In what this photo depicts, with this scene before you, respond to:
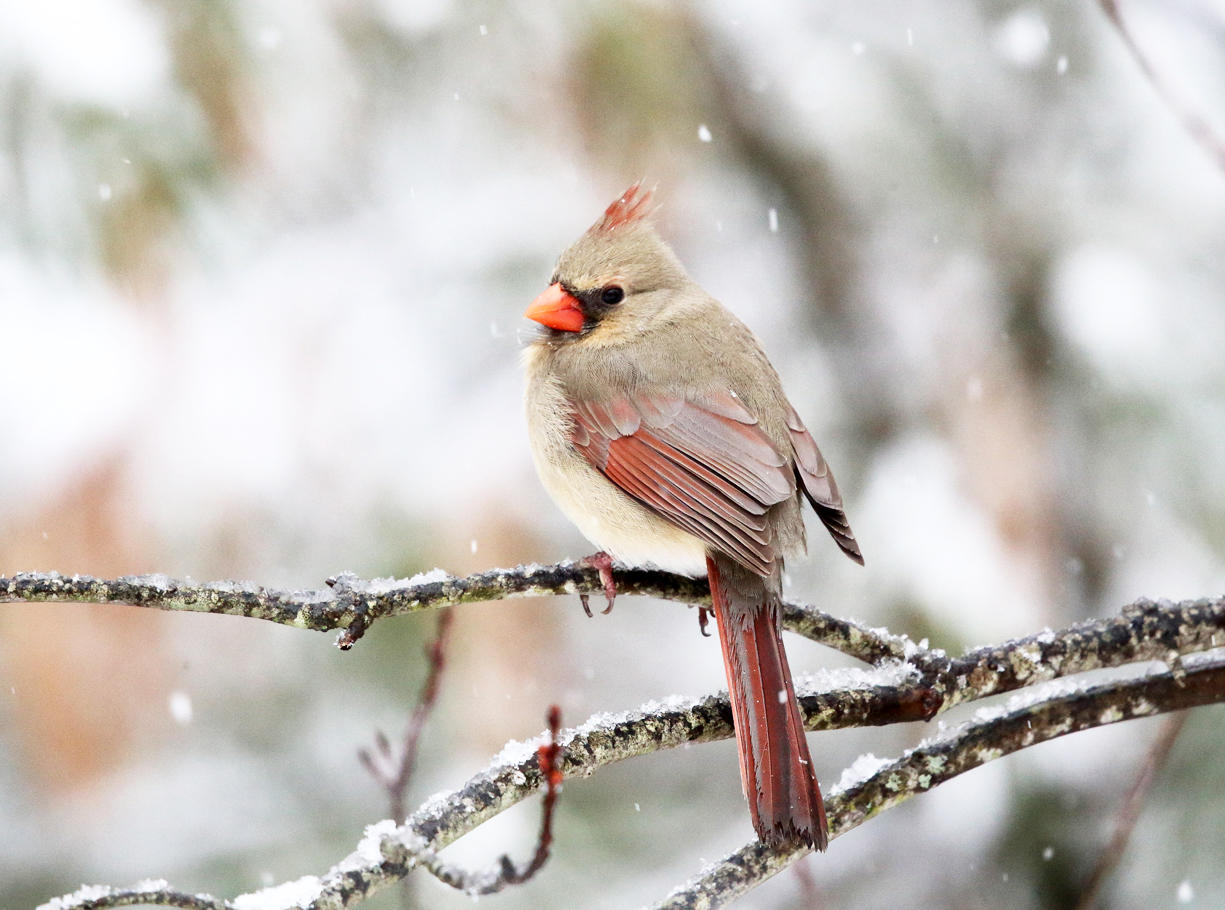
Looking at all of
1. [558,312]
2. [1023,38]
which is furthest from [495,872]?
[1023,38]

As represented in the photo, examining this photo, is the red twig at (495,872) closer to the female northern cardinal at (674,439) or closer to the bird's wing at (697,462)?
the female northern cardinal at (674,439)

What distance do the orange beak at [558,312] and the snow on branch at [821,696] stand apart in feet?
3.61

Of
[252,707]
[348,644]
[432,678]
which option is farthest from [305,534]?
[348,644]

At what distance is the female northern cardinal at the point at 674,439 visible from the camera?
114 inches

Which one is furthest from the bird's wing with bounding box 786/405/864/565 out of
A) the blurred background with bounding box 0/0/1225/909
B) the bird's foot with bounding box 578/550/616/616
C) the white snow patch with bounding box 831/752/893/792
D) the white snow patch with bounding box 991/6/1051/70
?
the white snow patch with bounding box 991/6/1051/70

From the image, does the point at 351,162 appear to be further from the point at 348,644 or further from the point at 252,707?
the point at 348,644

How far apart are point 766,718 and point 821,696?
0.14 m

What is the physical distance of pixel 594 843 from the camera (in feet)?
14.3

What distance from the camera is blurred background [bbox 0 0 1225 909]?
421 cm

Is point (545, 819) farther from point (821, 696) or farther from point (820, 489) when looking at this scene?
point (820, 489)

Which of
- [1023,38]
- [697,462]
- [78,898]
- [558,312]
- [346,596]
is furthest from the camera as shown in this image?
[1023,38]

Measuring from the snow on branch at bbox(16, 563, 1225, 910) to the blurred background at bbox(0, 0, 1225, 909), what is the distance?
1437 millimetres

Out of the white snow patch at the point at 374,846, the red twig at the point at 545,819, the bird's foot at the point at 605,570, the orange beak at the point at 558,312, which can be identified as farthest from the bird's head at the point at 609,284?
the white snow patch at the point at 374,846

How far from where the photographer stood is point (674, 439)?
333 centimetres
